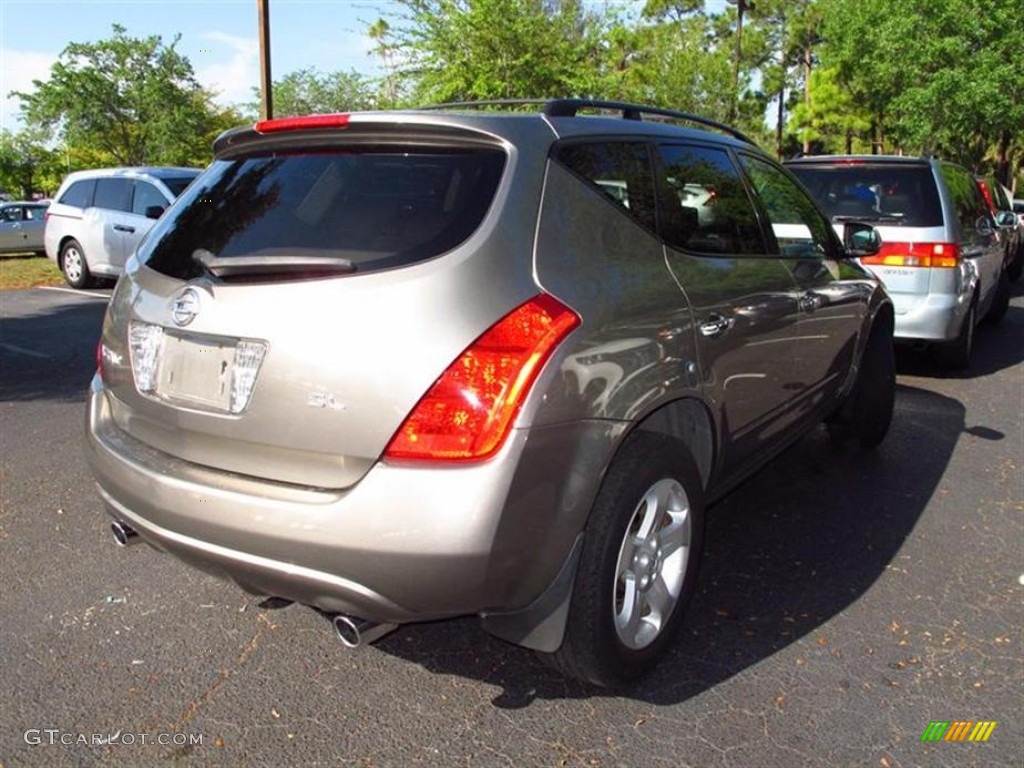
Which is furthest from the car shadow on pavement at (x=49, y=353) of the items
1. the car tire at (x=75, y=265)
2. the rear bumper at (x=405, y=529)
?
the rear bumper at (x=405, y=529)

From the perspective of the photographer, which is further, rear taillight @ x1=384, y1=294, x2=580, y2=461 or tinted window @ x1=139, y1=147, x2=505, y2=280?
tinted window @ x1=139, y1=147, x2=505, y2=280

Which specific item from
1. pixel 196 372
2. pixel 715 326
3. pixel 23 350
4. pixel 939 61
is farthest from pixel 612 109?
pixel 939 61

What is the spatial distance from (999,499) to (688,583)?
2483 millimetres

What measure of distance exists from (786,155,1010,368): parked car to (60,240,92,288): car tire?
415 inches

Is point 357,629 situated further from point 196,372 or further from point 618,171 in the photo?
point 618,171

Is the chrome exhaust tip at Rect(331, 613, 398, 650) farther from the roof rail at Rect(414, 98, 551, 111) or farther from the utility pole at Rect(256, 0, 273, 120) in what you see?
the utility pole at Rect(256, 0, 273, 120)

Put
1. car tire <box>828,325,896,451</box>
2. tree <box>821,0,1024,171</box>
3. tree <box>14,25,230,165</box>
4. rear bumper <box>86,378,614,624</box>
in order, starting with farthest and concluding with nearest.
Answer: tree <box>14,25,230,165</box> → tree <box>821,0,1024,171</box> → car tire <box>828,325,896,451</box> → rear bumper <box>86,378,614,624</box>

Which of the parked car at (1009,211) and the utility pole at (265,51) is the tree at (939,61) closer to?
the parked car at (1009,211)

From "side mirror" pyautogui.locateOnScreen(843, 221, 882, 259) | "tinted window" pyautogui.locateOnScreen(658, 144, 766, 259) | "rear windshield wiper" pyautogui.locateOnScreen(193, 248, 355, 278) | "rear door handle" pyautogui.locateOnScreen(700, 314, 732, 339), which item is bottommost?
"rear door handle" pyautogui.locateOnScreen(700, 314, 732, 339)

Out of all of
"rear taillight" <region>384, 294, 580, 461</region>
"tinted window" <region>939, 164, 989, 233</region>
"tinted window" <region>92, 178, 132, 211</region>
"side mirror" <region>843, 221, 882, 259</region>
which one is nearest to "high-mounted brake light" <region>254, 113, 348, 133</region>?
"rear taillight" <region>384, 294, 580, 461</region>

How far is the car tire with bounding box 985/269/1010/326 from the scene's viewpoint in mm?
9984

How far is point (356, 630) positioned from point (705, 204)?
6.53ft

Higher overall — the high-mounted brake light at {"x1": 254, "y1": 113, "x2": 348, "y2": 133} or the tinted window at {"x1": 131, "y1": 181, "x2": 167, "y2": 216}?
the high-mounted brake light at {"x1": 254, "y1": 113, "x2": 348, "y2": 133}

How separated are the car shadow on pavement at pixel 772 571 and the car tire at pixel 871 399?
15 cm
